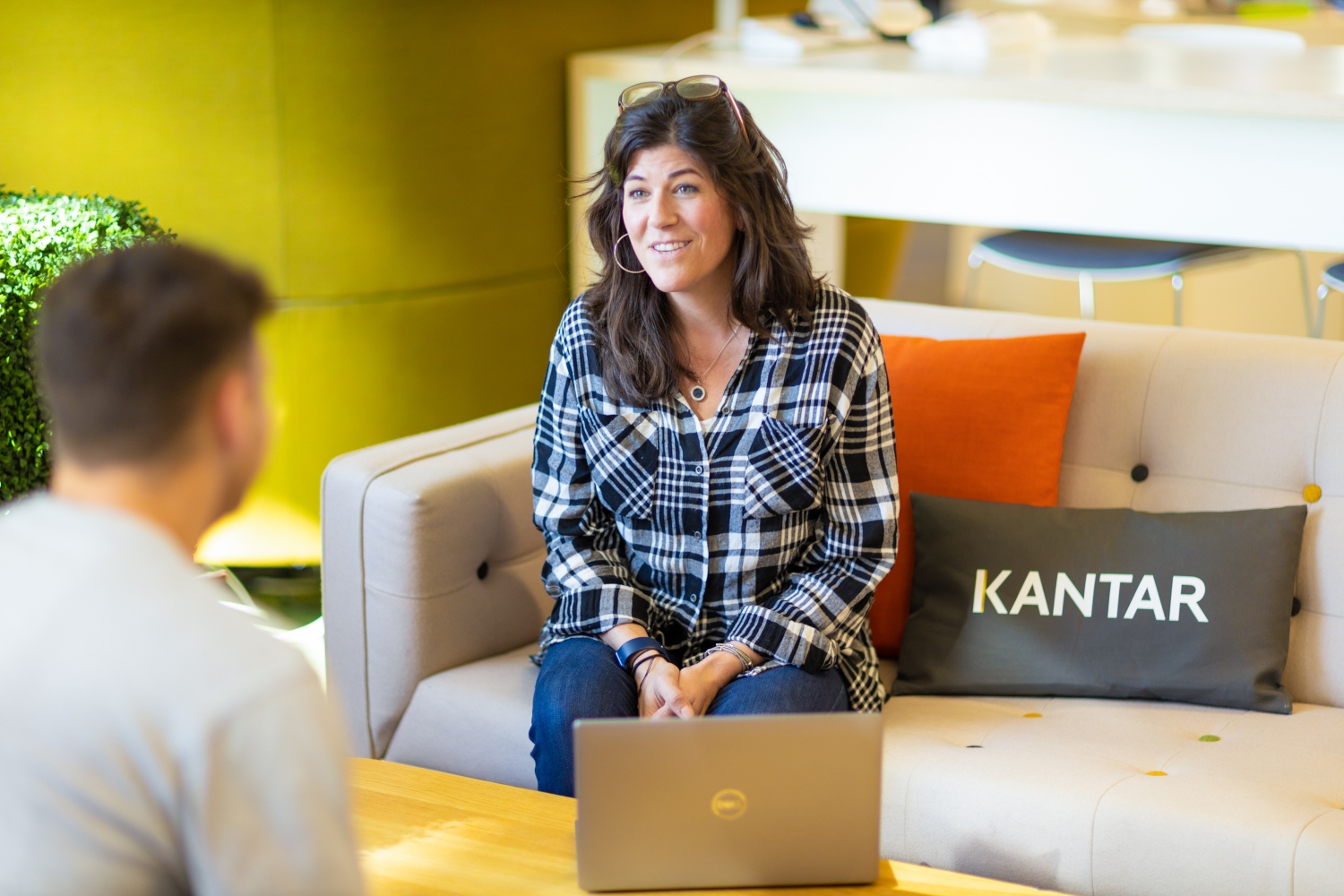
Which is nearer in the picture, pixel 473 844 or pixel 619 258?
pixel 473 844

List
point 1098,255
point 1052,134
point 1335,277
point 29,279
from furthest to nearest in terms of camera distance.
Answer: point 1098,255 < point 1052,134 < point 1335,277 < point 29,279

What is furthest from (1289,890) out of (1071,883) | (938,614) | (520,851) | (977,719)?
(520,851)

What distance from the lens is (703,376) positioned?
183cm

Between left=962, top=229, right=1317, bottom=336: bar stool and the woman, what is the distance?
4.61ft

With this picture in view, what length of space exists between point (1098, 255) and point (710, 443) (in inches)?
64.4

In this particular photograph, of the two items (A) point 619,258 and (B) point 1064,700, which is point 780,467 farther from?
(B) point 1064,700

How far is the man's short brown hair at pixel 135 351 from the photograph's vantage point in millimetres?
800

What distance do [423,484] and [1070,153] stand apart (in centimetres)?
163

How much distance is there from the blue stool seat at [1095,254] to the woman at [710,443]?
1404 mm

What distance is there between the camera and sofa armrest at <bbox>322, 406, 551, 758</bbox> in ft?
6.33

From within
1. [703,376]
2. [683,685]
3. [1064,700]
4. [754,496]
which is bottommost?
[1064,700]

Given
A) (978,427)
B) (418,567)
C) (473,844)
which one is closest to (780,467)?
(978,427)

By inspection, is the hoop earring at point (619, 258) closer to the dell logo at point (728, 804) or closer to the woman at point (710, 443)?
the woman at point (710, 443)

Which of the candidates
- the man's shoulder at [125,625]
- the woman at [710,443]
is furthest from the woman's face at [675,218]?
the man's shoulder at [125,625]
